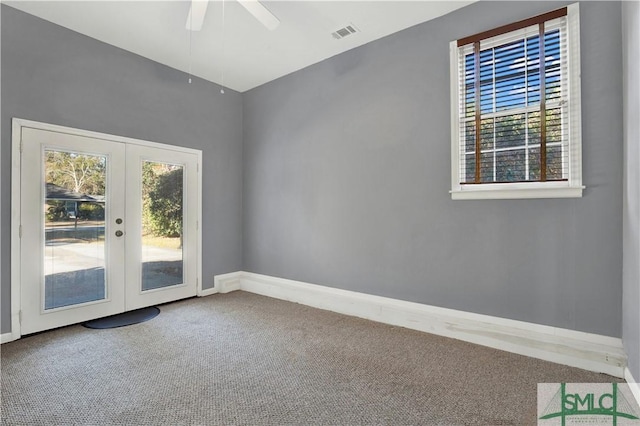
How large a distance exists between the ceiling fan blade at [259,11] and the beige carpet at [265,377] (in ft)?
8.94

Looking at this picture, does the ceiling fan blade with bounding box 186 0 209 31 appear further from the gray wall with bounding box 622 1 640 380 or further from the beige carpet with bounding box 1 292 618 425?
the gray wall with bounding box 622 1 640 380

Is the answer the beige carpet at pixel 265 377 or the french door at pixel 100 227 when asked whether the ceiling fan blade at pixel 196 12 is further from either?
the beige carpet at pixel 265 377

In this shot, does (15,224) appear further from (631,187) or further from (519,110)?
(631,187)

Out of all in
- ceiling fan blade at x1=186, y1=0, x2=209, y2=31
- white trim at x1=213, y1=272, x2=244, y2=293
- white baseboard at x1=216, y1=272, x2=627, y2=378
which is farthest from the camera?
white trim at x1=213, y1=272, x2=244, y2=293

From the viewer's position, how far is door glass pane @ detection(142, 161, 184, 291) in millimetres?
3832

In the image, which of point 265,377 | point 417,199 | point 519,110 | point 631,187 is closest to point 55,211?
point 265,377

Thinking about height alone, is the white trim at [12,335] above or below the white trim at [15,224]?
below

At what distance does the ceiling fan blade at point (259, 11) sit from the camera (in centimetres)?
240

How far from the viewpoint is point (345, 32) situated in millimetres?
3312

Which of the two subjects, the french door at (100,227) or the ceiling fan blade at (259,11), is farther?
the french door at (100,227)

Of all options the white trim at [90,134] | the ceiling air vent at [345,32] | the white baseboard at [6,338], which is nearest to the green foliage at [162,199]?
the white trim at [90,134]

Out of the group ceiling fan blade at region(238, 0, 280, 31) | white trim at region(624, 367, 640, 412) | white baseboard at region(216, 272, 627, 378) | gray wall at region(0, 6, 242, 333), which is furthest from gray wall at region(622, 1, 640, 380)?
gray wall at region(0, 6, 242, 333)

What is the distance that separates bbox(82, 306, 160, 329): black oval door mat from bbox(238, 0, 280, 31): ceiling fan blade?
3.19 meters

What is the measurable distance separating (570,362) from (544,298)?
47 centimetres
